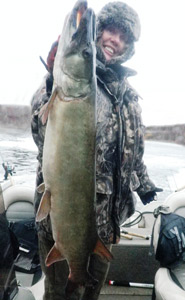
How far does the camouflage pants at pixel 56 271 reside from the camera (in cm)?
222

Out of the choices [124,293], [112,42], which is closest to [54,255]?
[112,42]

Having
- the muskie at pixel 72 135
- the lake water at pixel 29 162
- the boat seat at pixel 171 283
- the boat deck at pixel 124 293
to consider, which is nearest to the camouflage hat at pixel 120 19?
the muskie at pixel 72 135

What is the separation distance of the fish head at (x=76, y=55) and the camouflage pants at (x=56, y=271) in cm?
94

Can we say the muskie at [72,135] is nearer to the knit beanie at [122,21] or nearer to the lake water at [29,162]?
the knit beanie at [122,21]

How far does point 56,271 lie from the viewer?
2.29 meters

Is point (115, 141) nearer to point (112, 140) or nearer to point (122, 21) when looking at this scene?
point (112, 140)

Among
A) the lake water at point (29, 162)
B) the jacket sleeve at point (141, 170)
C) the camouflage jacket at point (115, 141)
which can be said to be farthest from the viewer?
the lake water at point (29, 162)

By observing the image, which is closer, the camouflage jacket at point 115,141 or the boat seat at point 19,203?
the camouflage jacket at point 115,141

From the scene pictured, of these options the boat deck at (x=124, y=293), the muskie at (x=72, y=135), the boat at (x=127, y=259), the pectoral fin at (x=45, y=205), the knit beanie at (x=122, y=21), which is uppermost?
the knit beanie at (x=122, y=21)


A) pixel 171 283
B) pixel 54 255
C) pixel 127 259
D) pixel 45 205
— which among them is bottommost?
pixel 127 259

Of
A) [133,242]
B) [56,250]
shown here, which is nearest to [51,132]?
[56,250]

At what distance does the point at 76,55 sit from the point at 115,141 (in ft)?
3.05

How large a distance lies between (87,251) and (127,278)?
93.7 inches

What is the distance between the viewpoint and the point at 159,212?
11.7 feet
